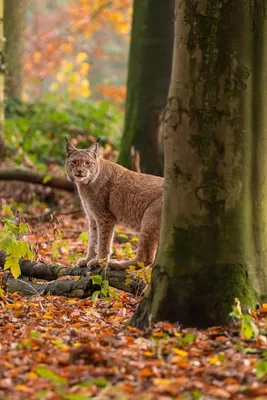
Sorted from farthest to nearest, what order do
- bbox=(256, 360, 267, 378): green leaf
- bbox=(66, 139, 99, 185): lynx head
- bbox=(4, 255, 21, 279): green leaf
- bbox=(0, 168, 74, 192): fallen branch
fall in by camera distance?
1. bbox=(0, 168, 74, 192): fallen branch
2. bbox=(66, 139, 99, 185): lynx head
3. bbox=(4, 255, 21, 279): green leaf
4. bbox=(256, 360, 267, 378): green leaf

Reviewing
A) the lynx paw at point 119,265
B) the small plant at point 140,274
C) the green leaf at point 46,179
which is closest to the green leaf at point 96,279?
the small plant at point 140,274

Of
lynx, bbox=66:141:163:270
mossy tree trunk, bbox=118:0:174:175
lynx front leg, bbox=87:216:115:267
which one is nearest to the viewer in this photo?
lynx, bbox=66:141:163:270

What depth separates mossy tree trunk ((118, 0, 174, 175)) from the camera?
11836 mm

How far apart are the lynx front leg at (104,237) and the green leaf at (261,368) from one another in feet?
10.7

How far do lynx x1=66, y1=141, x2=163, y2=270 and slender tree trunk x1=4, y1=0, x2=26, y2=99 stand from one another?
9807 mm

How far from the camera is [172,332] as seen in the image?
579cm

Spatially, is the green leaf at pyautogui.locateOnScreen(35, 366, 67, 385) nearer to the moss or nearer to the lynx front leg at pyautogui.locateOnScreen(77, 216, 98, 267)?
the moss

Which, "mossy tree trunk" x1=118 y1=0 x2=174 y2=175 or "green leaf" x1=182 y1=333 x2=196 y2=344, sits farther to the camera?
"mossy tree trunk" x1=118 y1=0 x2=174 y2=175

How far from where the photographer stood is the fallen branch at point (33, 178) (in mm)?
12080

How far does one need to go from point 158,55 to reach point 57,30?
22672mm

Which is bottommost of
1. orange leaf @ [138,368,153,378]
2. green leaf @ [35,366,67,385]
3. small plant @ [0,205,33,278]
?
green leaf @ [35,366,67,385]

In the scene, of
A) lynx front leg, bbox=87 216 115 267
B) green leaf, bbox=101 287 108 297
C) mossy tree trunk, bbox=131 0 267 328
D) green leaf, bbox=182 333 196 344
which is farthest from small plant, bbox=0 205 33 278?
green leaf, bbox=182 333 196 344

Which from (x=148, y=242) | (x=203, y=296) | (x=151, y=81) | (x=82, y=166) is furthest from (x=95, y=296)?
(x=151, y=81)

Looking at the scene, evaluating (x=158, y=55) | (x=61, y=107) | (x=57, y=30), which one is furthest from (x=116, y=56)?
(x=158, y=55)
